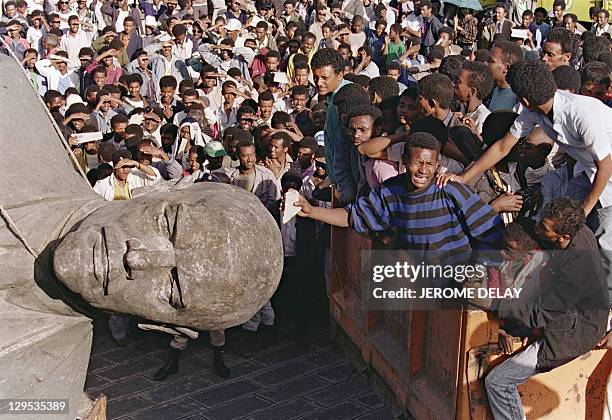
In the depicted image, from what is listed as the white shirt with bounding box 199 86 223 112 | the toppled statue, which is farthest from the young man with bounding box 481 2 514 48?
the toppled statue

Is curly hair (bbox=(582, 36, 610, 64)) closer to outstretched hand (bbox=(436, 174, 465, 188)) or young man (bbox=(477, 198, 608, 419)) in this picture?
outstretched hand (bbox=(436, 174, 465, 188))

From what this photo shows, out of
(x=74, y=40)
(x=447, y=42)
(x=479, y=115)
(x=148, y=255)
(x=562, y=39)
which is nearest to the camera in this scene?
(x=148, y=255)

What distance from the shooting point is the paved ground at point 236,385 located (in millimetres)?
5871

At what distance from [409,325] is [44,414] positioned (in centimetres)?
256

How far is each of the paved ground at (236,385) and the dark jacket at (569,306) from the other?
2122mm

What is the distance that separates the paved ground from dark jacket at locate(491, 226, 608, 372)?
6.96 feet

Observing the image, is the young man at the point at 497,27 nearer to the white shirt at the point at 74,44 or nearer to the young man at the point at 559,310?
the white shirt at the point at 74,44

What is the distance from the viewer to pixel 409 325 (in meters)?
4.29

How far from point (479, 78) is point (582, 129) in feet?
4.95

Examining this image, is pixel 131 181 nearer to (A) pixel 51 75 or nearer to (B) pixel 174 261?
(A) pixel 51 75

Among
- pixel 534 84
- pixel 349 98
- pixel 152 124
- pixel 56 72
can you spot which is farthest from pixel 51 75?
pixel 534 84

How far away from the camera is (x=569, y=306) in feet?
12.8

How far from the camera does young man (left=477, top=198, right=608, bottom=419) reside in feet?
12.2

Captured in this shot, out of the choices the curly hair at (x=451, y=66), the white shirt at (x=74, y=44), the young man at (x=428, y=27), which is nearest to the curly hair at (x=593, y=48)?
the curly hair at (x=451, y=66)
